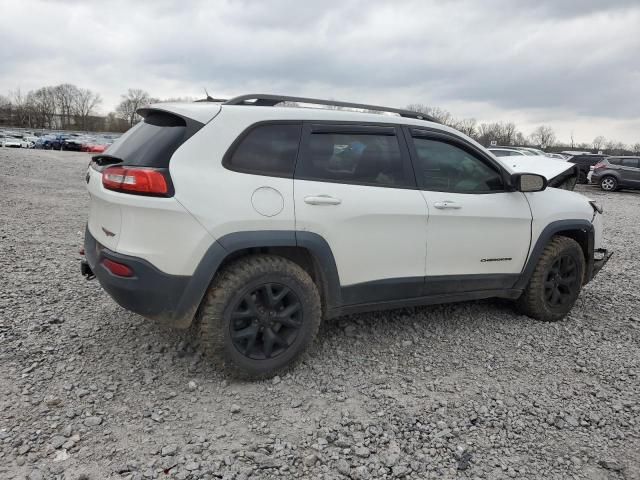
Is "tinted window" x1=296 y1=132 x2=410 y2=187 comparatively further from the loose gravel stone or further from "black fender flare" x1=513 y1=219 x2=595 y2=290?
the loose gravel stone

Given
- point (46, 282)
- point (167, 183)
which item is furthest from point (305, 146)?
point (46, 282)

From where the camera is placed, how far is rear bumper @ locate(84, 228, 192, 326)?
2.78 meters

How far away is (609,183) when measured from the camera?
22.5m

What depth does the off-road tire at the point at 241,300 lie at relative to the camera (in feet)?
9.58

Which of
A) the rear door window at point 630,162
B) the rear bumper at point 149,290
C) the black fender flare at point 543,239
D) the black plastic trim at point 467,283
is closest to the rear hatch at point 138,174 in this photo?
the rear bumper at point 149,290

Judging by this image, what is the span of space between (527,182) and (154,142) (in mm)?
2918

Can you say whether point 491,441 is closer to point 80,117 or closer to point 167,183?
point 167,183

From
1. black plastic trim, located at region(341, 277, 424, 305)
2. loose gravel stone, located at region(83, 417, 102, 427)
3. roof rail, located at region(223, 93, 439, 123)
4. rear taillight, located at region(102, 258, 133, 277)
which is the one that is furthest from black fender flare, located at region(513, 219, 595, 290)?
loose gravel stone, located at region(83, 417, 102, 427)

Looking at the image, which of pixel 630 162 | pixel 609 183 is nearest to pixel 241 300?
pixel 609 183

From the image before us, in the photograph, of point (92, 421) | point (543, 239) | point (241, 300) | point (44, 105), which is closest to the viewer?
point (92, 421)

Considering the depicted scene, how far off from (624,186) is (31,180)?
23684mm

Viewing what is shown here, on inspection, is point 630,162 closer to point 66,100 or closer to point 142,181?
point 142,181

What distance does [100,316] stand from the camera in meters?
3.96

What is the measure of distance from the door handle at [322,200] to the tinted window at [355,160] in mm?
141
